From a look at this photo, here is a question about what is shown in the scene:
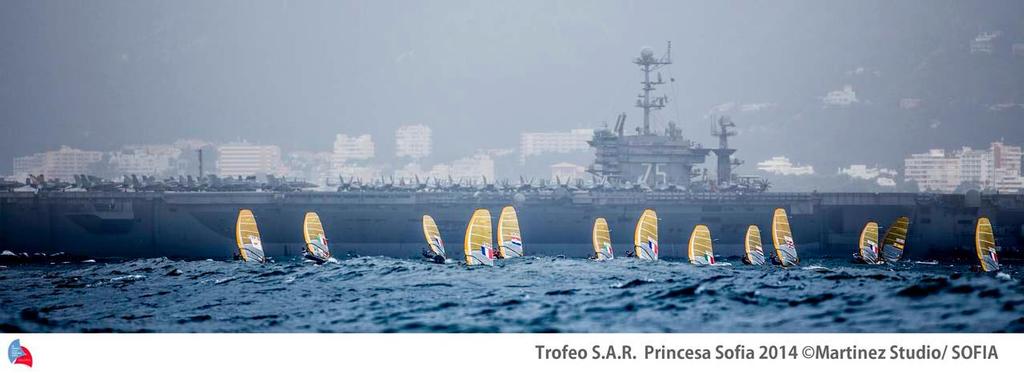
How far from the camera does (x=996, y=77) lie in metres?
107

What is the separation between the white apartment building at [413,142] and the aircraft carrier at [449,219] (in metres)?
97.8

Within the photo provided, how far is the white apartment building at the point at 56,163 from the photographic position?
69.9 metres

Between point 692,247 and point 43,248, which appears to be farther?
point 43,248

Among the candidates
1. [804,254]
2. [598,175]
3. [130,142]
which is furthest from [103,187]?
[130,142]

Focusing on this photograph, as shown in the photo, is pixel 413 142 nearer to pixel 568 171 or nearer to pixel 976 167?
pixel 568 171

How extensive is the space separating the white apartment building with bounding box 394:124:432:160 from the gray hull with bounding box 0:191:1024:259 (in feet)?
321

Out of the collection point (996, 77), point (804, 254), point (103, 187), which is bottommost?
point (804, 254)

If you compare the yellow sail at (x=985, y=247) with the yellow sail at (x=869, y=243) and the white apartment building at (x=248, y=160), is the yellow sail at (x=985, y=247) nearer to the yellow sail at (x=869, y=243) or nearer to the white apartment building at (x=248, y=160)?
the yellow sail at (x=869, y=243)

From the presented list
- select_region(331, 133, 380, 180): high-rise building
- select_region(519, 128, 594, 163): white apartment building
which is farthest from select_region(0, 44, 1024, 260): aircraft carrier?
select_region(519, 128, 594, 163): white apartment building

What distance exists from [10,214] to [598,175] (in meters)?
26.6

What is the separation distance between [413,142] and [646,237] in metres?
112

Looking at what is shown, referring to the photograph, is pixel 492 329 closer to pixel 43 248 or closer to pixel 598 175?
pixel 43 248
